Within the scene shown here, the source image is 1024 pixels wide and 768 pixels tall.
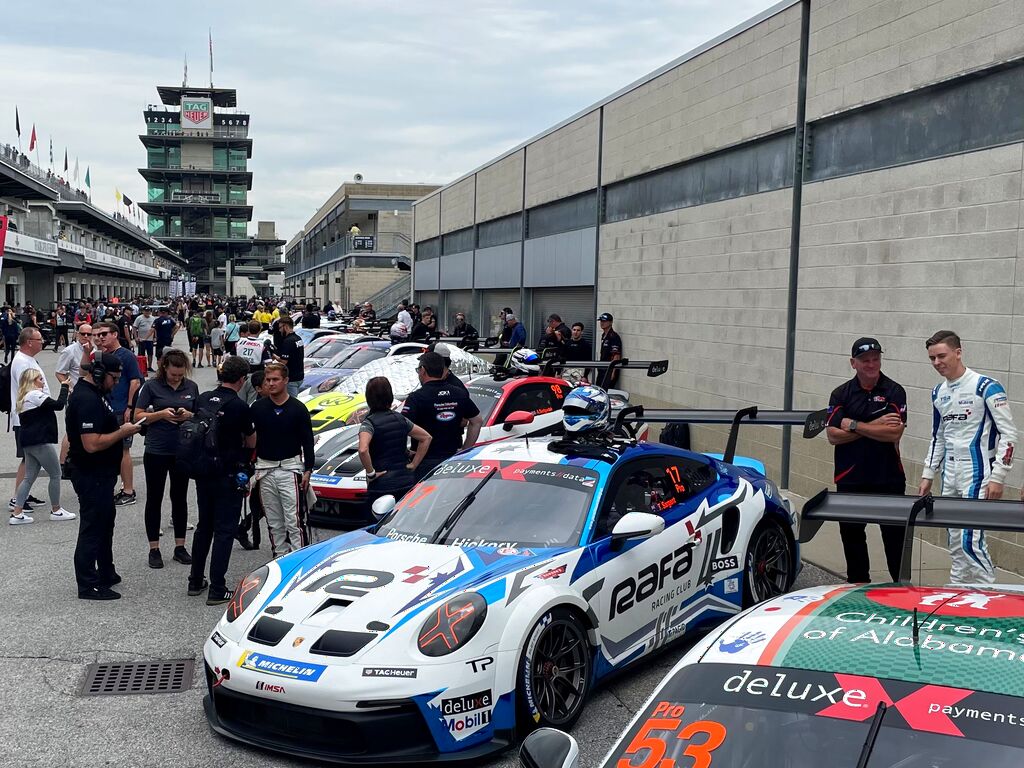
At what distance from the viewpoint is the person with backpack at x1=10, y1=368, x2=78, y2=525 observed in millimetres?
9578

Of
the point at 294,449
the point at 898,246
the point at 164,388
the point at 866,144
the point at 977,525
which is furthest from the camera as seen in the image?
the point at 866,144

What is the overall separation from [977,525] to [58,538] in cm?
812

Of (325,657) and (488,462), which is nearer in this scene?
(325,657)

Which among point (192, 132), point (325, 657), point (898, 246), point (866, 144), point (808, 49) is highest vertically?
point (192, 132)

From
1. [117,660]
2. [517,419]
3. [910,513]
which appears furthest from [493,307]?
[910,513]

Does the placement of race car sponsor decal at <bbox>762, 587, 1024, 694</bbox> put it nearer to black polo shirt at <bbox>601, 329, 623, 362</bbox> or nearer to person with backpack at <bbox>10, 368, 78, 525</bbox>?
person with backpack at <bbox>10, 368, 78, 525</bbox>

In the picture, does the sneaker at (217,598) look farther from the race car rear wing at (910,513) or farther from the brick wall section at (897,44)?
the brick wall section at (897,44)

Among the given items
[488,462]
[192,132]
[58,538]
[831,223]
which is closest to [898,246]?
[831,223]

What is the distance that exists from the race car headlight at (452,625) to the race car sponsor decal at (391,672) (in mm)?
117

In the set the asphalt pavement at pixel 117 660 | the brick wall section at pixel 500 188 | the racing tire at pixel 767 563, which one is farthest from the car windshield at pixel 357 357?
the racing tire at pixel 767 563

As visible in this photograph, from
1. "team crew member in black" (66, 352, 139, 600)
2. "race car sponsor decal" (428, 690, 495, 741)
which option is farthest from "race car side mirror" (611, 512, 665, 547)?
"team crew member in black" (66, 352, 139, 600)

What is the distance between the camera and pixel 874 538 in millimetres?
9688

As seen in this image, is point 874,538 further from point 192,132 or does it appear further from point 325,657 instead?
point 192,132

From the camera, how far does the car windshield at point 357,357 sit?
1716 centimetres
